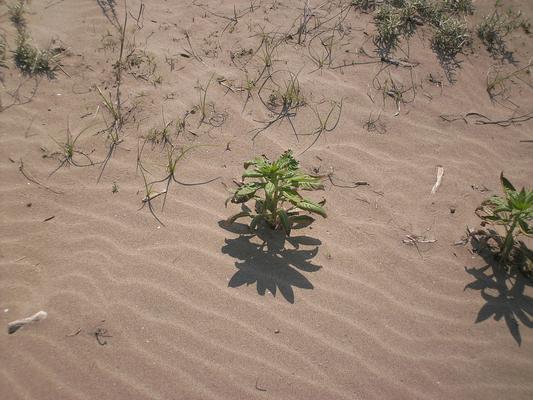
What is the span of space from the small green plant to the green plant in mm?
1229

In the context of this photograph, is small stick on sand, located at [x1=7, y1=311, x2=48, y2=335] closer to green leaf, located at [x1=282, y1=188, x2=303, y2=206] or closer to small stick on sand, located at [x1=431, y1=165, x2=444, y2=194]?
green leaf, located at [x1=282, y1=188, x2=303, y2=206]

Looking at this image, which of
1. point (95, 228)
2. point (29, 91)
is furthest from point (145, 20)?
point (95, 228)

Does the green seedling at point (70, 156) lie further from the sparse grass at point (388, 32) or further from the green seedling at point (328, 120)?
the sparse grass at point (388, 32)

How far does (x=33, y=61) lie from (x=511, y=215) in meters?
4.23

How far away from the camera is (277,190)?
3.12 metres

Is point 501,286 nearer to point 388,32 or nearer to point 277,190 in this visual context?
point 277,190

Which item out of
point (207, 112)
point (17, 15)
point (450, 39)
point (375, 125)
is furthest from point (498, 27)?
point (17, 15)

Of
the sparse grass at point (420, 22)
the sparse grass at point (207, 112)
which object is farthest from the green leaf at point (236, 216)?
the sparse grass at point (420, 22)

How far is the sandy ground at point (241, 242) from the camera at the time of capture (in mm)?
2670

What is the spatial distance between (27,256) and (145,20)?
9.62ft

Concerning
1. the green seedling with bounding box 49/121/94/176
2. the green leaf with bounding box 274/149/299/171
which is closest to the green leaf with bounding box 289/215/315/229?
the green leaf with bounding box 274/149/299/171

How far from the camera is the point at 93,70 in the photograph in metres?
4.37

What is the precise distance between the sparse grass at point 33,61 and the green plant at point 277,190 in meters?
2.39

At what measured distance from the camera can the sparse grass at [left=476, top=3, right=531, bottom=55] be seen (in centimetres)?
500
